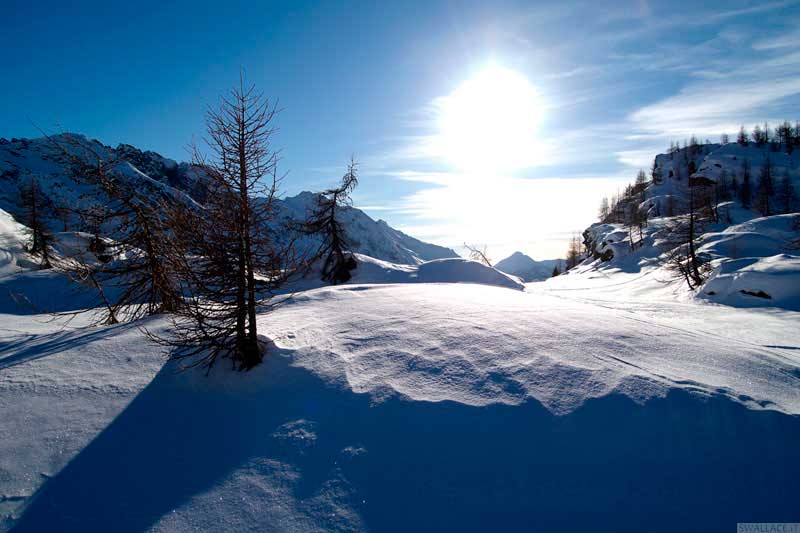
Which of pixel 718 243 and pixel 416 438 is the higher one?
pixel 718 243

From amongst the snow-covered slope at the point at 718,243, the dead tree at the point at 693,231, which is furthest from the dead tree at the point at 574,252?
the dead tree at the point at 693,231

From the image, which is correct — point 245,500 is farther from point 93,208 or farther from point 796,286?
point 796,286

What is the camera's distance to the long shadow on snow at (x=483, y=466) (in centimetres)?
258

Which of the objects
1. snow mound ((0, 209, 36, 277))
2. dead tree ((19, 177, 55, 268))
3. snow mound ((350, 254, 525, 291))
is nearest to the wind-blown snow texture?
snow mound ((350, 254, 525, 291))

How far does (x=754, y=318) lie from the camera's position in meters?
11.9

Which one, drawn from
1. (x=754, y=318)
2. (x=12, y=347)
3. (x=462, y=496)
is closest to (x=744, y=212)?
(x=754, y=318)

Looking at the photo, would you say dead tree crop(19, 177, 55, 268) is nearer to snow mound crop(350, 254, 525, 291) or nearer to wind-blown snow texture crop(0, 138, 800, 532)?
snow mound crop(350, 254, 525, 291)

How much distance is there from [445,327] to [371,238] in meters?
194

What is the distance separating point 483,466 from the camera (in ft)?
9.81

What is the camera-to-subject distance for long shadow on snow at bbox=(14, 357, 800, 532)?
2.58 meters

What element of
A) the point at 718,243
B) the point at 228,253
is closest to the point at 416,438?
the point at 228,253

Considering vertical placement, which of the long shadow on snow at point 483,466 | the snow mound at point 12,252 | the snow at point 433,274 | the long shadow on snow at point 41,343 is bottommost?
the long shadow on snow at point 483,466

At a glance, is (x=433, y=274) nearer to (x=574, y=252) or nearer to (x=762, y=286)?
(x=762, y=286)

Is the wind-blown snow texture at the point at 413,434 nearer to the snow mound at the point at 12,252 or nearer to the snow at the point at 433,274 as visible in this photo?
the snow at the point at 433,274
